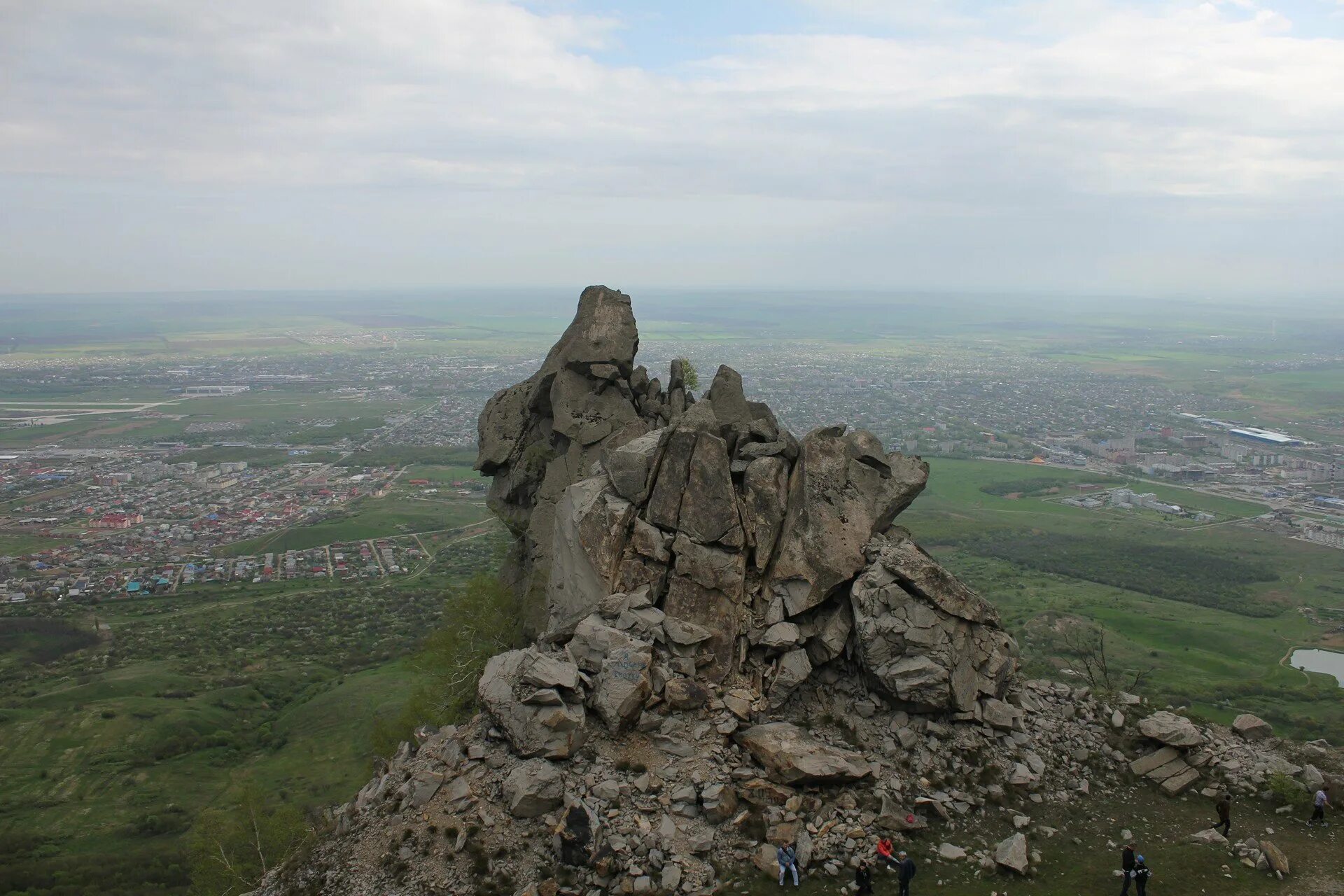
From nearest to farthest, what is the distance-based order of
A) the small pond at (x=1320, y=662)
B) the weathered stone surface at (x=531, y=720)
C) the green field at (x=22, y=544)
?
the weathered stone surface at (x=531, y=720) < the small pond at (x=1320, y=662) < the green field at (x=22, y=544)

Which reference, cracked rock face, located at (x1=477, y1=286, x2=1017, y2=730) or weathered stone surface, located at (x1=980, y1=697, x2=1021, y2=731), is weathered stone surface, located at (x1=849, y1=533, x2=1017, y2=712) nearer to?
cracked rock face, located at (x1=477, y1=286, x2=1017, y2=730)

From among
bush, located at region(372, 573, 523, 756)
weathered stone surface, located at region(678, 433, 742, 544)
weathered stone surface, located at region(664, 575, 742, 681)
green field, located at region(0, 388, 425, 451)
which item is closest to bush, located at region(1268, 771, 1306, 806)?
weathered stone surface, located at region(664, 575, 742, 681)

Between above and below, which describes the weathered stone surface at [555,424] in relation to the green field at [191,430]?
above

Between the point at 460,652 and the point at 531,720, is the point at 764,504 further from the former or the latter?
the point at 460,652

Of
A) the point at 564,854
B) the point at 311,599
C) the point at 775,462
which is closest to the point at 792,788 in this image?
the point at 564,854

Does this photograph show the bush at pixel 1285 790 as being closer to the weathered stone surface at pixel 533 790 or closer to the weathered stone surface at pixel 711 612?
the weathered stone surface at pixel 711 612

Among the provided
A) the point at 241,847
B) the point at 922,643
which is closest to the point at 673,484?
the point at 922,643

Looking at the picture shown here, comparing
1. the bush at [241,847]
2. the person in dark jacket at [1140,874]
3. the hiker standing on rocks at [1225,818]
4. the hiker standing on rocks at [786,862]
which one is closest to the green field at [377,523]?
the bush at [241,847]
